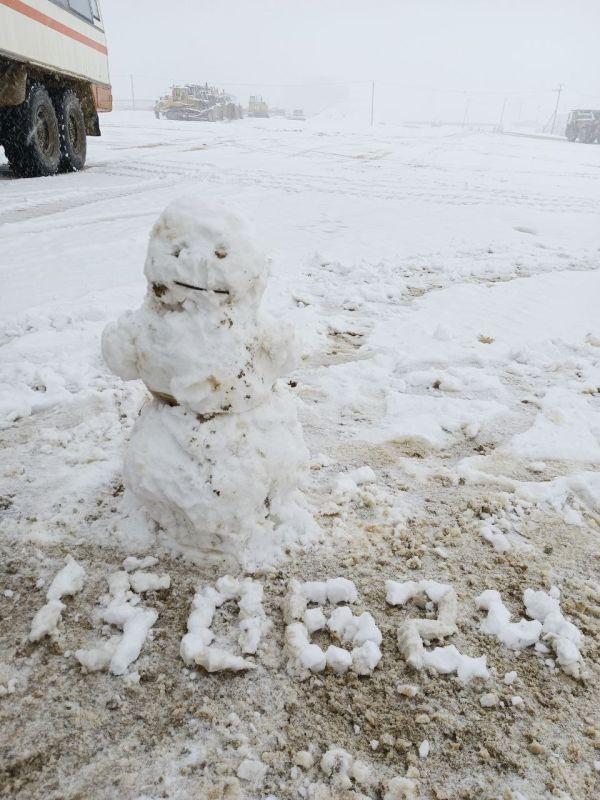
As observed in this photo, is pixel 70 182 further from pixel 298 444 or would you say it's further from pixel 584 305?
pixel 298 444

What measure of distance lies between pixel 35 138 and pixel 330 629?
890 centimetres

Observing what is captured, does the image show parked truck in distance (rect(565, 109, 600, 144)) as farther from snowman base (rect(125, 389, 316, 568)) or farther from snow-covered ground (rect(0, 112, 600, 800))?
snowman base (rect(125, 389, 316, 568))

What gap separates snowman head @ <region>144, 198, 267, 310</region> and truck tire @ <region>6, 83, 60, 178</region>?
7.83 m

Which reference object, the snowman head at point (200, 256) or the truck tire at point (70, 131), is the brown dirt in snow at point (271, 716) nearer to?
the snowman head at point (200, 256)

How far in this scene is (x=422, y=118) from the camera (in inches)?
2594

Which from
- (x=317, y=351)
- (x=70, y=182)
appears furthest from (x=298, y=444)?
(x=70, y=182)

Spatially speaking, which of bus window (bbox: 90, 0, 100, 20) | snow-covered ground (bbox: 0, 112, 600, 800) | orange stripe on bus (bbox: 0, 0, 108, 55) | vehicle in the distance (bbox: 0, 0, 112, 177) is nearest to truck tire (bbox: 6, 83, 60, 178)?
vehicle in the distance (bbox: 0, 0, 112, 177)

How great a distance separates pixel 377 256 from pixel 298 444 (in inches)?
164

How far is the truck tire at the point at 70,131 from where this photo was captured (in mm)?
9258

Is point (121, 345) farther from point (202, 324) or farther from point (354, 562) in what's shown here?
point (354, 562)

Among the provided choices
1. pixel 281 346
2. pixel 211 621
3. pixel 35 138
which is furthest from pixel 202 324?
pixel 35 138

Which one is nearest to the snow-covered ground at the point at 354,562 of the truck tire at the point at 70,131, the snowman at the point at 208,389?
the snowman at the point at 208,389

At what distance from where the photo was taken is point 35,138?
8.35m

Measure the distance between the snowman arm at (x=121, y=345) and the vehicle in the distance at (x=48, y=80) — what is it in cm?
708
